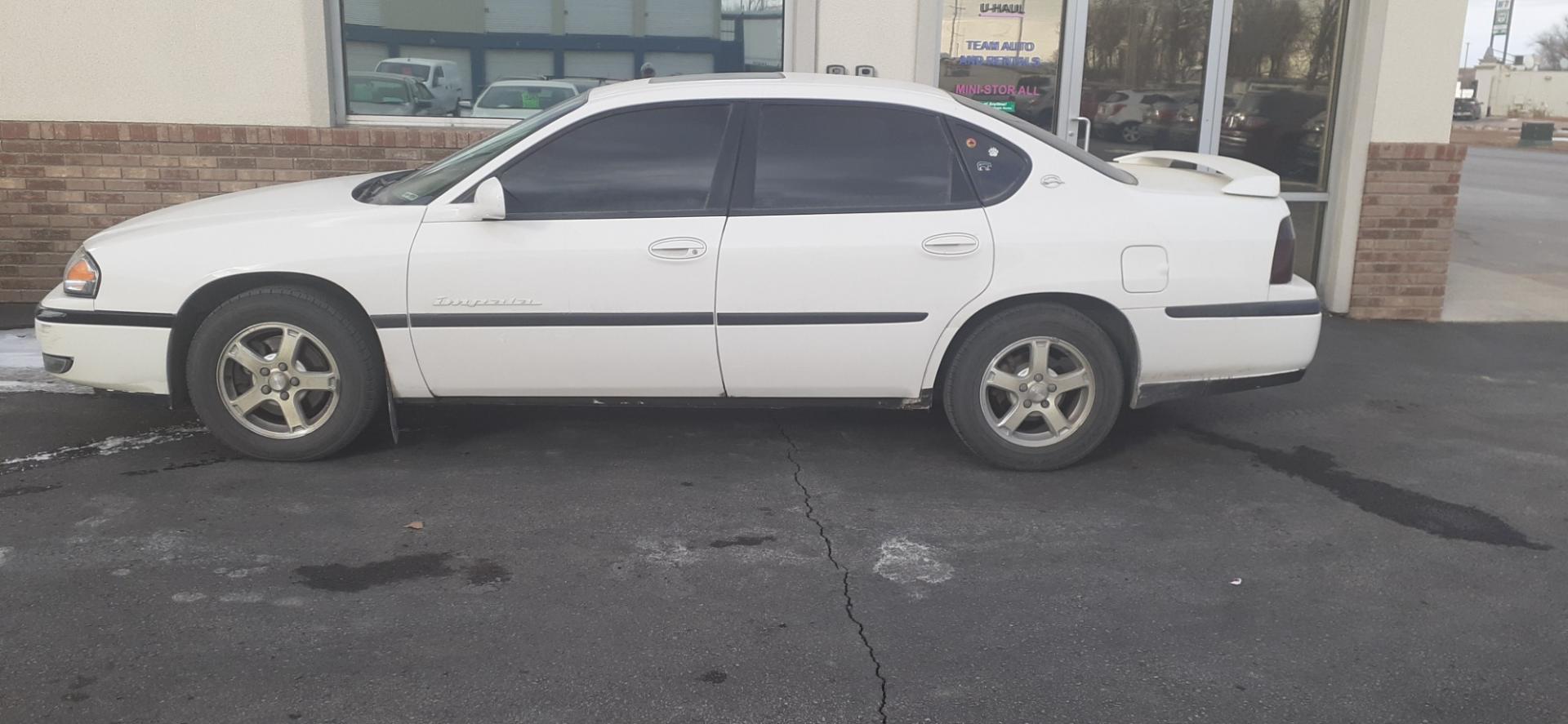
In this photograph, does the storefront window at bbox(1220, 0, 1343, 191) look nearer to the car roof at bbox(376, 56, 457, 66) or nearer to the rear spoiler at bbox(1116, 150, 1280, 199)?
the rear spoiler at bbox(1116, 150, 1280, 199)

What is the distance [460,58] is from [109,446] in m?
4.03

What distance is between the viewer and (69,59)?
7891 millimetres

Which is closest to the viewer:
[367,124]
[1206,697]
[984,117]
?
[1206,697]

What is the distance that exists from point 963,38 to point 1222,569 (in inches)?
206

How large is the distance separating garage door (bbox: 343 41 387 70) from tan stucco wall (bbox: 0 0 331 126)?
0.96 ft

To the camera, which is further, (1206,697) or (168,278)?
(168,278)

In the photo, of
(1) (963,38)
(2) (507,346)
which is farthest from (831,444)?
(1) (963,38)

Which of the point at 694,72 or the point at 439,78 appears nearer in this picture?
the point at 439,78

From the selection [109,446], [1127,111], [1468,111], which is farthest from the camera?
[1468,111]

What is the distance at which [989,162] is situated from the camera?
5262 millimetres

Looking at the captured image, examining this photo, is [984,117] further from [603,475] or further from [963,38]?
[963,38]

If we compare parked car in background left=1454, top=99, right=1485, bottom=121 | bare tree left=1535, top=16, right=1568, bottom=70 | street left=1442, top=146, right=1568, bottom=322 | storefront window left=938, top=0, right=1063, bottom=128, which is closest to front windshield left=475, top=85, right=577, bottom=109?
storefront window left=938, top=0, right=1063, bottom=128

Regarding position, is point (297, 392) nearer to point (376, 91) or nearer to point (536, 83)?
point (376, 91)

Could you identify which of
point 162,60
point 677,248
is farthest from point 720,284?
point 162,60
